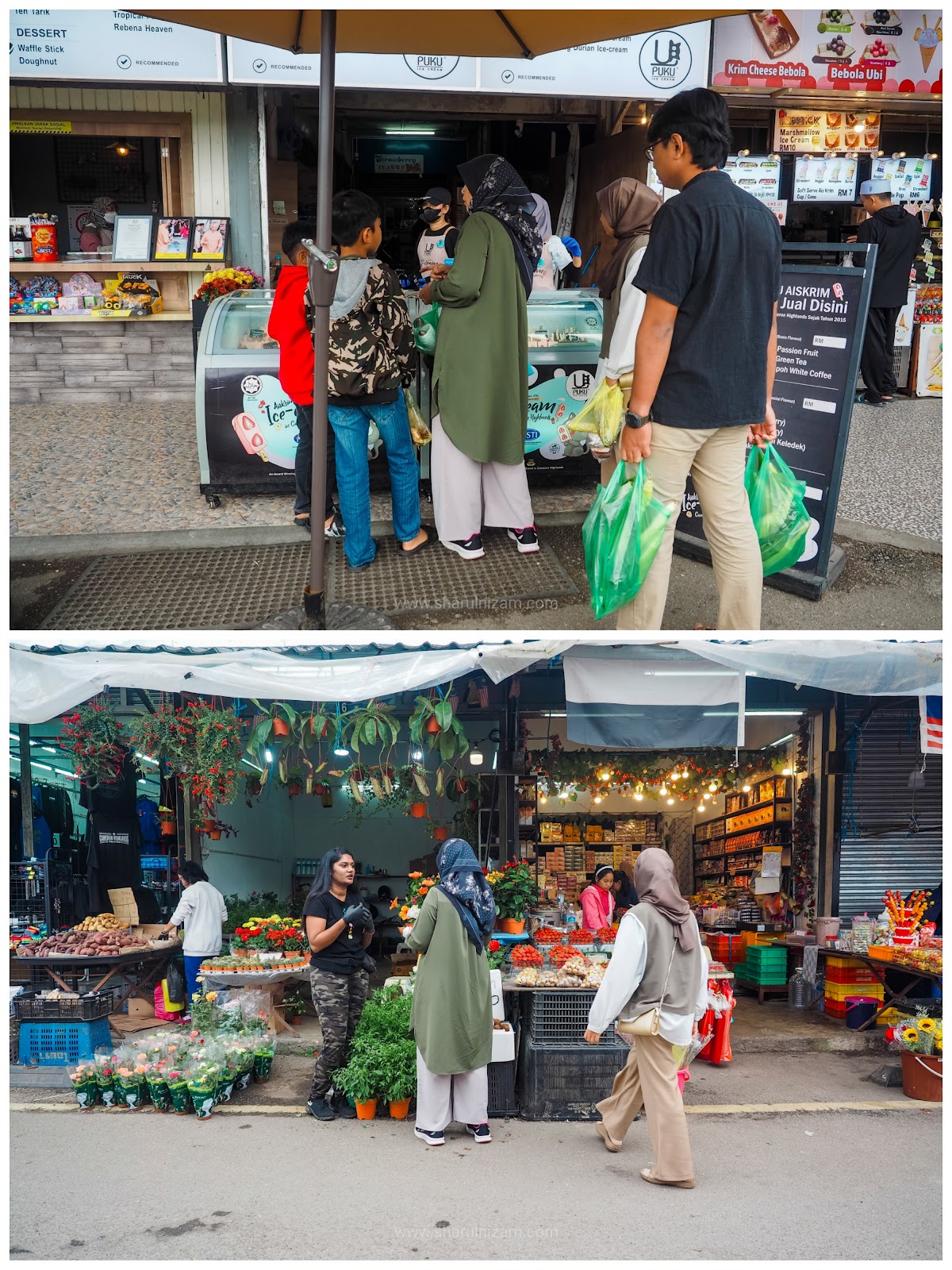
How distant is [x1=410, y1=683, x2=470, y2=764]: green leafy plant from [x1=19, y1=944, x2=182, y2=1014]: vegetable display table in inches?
105

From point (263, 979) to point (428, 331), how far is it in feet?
14.6

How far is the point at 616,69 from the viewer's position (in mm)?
9242

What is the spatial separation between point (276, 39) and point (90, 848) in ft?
20.0

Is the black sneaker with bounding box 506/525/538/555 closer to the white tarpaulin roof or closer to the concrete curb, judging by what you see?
the white tarpaulin roof

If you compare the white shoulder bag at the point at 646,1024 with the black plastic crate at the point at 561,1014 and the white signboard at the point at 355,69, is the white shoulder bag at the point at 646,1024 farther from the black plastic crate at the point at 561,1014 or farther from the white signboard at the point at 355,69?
the white signboard at the point at 355,69

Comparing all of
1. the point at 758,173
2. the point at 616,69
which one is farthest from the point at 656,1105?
the point at 758,173

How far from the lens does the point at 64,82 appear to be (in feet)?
28.8

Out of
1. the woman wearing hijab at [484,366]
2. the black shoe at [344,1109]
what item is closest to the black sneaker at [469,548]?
the woman wearing hijab at [484,366]

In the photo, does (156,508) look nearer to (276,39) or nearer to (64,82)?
(276,39)

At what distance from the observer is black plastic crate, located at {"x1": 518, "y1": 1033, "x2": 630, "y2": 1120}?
18.4 feet

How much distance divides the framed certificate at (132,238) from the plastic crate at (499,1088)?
7745mm

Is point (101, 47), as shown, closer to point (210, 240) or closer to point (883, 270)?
point (210, 240)

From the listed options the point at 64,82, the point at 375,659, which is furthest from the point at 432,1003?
the point at 64,82

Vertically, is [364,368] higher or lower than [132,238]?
lower
